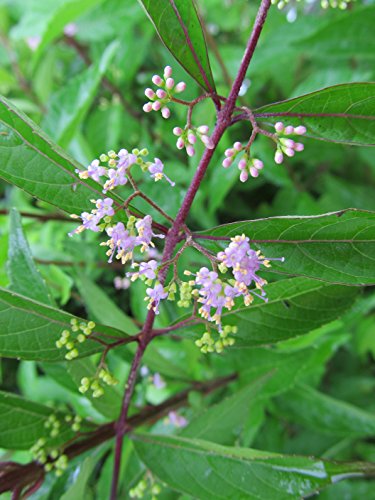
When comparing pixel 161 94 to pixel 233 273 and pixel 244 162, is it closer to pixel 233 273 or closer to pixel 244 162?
pixel 244 162

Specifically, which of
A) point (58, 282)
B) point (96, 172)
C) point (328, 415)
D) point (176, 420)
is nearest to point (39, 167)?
point (96, 172)

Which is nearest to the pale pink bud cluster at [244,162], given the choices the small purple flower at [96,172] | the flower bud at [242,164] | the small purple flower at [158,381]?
the flower bud at [242,164]

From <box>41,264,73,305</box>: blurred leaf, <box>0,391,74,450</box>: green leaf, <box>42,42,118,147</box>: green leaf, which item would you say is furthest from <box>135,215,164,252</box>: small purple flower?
<box>42,42,118,147</box>: green leaf

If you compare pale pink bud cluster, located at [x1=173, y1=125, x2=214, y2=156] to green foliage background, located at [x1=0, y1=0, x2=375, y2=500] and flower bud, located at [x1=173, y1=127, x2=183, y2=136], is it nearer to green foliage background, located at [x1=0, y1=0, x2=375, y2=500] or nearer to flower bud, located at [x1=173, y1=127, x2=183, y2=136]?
flower bud, located at [x1=173, y1=127, x2=183, y2=136]

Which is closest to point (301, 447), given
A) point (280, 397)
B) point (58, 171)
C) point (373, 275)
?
point (280, 397)

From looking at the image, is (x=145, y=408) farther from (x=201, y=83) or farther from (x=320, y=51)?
(x=320, y=51)
